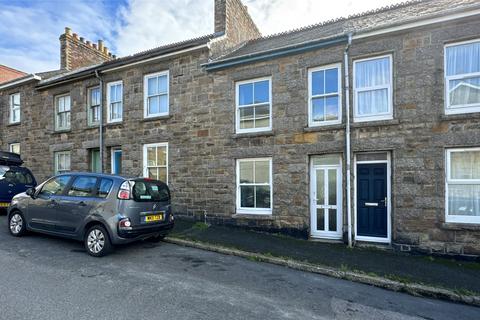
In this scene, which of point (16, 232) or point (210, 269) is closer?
point (210, 269)

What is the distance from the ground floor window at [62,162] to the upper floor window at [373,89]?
1265 cm

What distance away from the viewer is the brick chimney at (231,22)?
10.7 m

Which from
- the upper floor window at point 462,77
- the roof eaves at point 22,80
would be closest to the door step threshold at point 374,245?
the upper floor window at point 462,77

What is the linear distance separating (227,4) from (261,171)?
21.5ft

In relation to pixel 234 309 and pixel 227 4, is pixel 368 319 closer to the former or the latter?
pixel 234 309

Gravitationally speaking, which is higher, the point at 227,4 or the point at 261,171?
the point at 227,4

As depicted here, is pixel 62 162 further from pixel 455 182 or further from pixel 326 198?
pixel 455 182

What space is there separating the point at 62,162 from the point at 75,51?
6747 millimetres

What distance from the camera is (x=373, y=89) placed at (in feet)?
25.6

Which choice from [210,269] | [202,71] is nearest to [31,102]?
[202,71]

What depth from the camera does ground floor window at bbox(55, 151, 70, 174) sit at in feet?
44.1

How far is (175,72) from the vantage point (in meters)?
10.4

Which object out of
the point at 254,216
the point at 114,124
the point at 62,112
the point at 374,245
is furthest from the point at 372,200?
the point at 62,112

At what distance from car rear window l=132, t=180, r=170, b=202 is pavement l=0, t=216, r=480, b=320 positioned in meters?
1.28
